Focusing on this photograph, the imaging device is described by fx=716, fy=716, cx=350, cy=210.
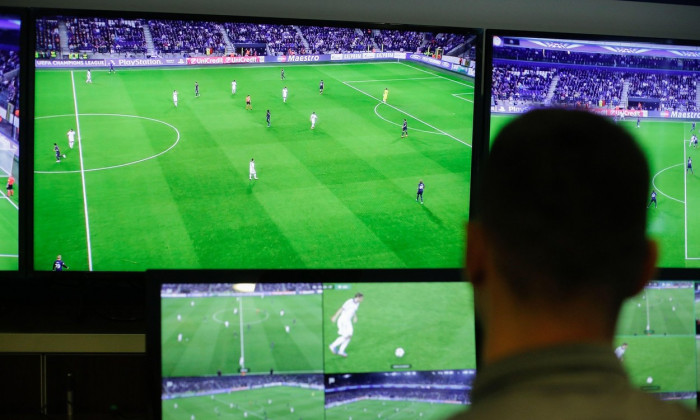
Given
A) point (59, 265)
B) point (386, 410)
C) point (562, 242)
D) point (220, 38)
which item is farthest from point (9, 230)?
point (562, 242)

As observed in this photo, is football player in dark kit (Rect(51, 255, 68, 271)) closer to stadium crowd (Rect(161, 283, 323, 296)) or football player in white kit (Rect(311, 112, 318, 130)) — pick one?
football player in white kit (Rect(311, 112, 318, 130))

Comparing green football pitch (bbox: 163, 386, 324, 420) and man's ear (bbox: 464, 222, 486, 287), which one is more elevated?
man's ear (bbox: 464, 222, 486, 287)

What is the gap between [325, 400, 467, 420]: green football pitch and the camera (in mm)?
1722

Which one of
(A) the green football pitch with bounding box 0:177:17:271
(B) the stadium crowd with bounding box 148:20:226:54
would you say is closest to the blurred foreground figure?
(B) the stadium crowd with bounding box 148:20:226:54

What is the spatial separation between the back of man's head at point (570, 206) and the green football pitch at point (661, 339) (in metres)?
1.07

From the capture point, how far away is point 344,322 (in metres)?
1.71

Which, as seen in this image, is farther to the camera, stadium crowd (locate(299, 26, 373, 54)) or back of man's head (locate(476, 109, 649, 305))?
stadium crowd (locate(299, 26, 373, 54))

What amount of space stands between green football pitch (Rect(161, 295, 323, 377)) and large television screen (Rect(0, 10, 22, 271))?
191 centimetres

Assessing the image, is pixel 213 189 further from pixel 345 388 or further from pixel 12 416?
pixel 345 388

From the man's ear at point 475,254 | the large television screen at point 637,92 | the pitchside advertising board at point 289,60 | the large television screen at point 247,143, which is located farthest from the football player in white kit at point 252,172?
the man's ear at point 475,254

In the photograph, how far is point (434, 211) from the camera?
12.1 ft

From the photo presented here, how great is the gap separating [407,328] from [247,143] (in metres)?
2.12

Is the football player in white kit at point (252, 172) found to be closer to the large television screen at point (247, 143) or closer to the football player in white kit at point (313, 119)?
the large television screen at point (247, 143)

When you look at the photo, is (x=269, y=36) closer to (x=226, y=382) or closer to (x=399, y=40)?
(x=399, y=40)
